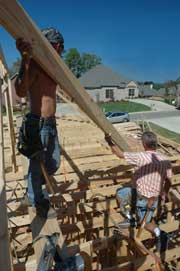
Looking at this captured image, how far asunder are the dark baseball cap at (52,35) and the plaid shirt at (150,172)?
1.75 m

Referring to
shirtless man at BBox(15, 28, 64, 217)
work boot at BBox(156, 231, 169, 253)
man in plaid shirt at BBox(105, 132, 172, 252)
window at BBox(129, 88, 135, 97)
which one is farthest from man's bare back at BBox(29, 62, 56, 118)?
window at BBox(129, 88, 135, 97)

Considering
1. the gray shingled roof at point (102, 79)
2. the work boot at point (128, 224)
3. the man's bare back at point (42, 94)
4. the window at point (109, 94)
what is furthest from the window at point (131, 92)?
the man's bare back at point (42, 94)

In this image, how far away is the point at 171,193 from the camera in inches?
171

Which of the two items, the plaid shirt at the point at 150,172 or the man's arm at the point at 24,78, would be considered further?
the plaid shirt at the point at 150,172

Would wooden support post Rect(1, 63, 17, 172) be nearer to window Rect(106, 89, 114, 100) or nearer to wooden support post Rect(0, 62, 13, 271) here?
wooden support post Rect(0, 62, 13, 271)

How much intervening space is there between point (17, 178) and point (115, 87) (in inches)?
1798

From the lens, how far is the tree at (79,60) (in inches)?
2948

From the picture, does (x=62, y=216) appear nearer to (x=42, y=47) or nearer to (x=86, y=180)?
(x=86, y=180)

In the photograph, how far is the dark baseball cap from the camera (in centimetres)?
234

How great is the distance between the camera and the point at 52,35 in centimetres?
235

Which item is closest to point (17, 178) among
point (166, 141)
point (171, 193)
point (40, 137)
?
point (40, 137)

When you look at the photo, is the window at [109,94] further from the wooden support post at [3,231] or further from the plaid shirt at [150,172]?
the wooden support post at [3,231]

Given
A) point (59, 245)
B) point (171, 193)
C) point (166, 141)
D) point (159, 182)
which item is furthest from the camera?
point (166, 141)

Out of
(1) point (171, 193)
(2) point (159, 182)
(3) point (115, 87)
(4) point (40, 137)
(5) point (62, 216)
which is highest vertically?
(3) point (115, 87)
